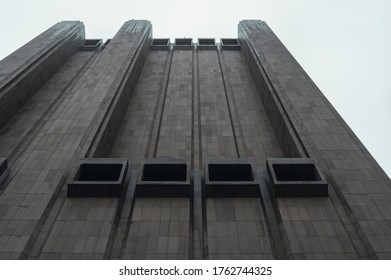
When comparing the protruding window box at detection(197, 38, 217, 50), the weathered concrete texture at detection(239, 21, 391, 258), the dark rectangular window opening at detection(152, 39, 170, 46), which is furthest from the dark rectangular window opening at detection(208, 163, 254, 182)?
the dark rectangular window opening at detection(152, 39, 170, 46)

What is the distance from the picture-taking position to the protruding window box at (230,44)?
52.6 metres

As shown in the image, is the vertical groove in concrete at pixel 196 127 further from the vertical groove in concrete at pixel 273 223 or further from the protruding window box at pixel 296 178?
the protruding window box at pixel 296 178

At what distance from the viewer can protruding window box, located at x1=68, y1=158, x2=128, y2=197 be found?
68.2 ft

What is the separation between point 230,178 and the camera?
78.7 ft

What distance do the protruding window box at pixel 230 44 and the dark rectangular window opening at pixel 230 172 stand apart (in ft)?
112

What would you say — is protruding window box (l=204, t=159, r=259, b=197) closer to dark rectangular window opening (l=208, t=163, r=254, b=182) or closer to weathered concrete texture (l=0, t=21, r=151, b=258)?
dark rectangular window opening (l=208, t=163, r=254, b=182)

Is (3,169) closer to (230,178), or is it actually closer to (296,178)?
(230,178)

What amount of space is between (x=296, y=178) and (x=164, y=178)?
10.2 meters

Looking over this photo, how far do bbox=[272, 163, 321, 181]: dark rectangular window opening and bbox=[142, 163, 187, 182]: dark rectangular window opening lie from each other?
271 inches

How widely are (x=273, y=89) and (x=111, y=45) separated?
24.7 metres

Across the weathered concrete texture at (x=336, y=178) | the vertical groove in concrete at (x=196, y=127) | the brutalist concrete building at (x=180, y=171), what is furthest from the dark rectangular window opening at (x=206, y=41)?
the weathered concrete texture at (x=336, y=178)

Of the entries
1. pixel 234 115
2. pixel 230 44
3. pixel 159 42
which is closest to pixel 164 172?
pixel 234 115

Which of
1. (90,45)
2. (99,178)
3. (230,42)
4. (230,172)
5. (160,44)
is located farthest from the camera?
(160,44)

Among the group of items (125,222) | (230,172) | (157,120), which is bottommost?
(125,222)
